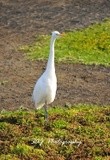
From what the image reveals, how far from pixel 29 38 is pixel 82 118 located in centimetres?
731

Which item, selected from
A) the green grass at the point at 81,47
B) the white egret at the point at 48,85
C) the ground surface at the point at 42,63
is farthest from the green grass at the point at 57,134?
the green grass at the point at 81,47

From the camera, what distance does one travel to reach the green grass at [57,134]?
10.0 metres

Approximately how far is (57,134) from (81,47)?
702cm

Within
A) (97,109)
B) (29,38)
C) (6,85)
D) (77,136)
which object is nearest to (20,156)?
(77,136)

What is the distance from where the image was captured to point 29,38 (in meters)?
18.7

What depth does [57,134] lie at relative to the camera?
35.3 feet


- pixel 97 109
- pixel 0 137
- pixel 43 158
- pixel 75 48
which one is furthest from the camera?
pixel 75 48

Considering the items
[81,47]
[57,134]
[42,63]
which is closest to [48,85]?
[57,134]

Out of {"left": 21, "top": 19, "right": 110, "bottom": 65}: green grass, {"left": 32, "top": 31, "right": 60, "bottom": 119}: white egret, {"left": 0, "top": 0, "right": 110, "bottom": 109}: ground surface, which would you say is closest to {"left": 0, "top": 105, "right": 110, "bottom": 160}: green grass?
{"left": 32, "top": 31, "right": 60, "bottom": 119}: white egret

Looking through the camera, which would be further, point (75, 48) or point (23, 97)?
point (75, 48)

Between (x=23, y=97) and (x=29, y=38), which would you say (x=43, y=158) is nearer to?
(x=23, y=97)

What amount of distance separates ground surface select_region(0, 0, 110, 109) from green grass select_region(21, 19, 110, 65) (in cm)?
37

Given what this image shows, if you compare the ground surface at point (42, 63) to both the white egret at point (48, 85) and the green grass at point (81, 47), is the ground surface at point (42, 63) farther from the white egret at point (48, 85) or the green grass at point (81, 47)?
the white egret at point (48, 85)

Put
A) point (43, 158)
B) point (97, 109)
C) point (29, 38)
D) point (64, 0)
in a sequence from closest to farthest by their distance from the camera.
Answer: point (43, 158), point (97, 109), point (29, 38), point (64, 0)
